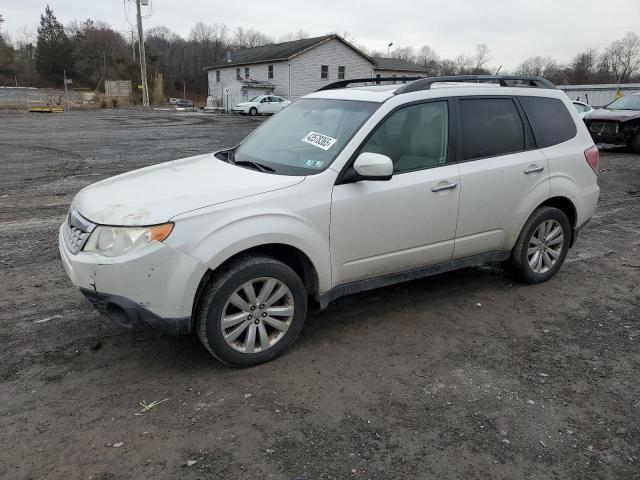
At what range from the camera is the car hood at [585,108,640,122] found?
635 inches

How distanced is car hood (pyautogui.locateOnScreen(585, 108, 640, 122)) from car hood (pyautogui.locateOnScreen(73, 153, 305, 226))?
15687 millimetres

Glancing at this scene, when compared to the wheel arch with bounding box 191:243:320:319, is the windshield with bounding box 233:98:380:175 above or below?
above

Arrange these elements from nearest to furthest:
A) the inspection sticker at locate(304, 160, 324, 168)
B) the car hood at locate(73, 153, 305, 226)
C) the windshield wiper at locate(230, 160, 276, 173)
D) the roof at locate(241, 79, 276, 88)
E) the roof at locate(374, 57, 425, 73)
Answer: the car hood at locate(73, 153, 305, 226) → the inspection sticker at locate(304, 160, 324, 168) → the windshield wiper at locate(230, 160, 276, 173) → the roof at locate(241, 79, 276, 88) → the roof at locate(374, 57, 425, 73)

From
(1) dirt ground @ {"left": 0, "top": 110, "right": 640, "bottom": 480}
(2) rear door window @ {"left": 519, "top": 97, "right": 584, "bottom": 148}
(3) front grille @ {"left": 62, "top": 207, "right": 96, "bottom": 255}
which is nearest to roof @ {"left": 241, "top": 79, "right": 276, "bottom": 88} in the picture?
(1) dirt ground @ {"left": 0, "top": 110, "right": 640, "bottom": 480}

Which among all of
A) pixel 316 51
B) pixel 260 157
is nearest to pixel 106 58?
pixel 316 51

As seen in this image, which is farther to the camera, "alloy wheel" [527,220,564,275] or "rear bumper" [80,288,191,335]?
"alloy wheel" [527,220,564,275]

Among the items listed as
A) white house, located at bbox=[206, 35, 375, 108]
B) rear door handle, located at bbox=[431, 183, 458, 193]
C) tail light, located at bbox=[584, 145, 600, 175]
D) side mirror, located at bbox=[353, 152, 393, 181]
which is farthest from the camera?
white house, located at bbox=[206, 35, 375, 108]

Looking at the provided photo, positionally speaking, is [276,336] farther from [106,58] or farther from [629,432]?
[106,58]

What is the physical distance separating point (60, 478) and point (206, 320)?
1.17m

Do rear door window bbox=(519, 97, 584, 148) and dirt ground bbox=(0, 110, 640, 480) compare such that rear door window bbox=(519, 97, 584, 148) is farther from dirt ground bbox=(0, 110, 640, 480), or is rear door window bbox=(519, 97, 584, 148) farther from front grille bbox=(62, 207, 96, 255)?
front grille bbox=(62, 207, 96, 255)

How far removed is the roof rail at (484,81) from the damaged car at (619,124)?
1299 cm

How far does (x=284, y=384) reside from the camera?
3.52m

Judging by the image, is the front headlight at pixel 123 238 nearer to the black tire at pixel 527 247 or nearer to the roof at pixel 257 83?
the black tire at pixel 527 247

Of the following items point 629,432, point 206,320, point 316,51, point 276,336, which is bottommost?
point 629,432
